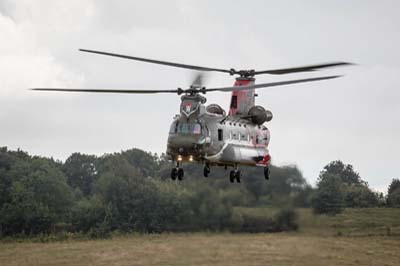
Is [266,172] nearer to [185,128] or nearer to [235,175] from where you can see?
[235,175]

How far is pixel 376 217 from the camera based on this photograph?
192 feet

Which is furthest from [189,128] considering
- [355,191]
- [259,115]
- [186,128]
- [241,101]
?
[355,191]

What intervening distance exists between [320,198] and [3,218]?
57.7 meters

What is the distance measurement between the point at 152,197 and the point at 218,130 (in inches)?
800

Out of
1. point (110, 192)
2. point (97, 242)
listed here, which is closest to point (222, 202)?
point (110, 192)

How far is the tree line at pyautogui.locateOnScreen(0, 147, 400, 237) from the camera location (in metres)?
45.1

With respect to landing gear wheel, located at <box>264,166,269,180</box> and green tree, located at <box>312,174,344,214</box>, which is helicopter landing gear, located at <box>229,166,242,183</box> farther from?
green tree, located at <box>312,174,344,214</box>

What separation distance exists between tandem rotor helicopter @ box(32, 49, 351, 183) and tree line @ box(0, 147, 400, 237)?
3.39ft

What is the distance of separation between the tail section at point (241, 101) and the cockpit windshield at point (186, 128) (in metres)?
6.00

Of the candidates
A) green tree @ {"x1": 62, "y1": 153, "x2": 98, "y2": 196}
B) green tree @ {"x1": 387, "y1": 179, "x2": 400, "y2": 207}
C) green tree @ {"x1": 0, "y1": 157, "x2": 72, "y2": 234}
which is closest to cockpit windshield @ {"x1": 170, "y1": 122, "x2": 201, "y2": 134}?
green tree @ {"x1": 387, "y1": 179, "x2": 400, "y2": 207}

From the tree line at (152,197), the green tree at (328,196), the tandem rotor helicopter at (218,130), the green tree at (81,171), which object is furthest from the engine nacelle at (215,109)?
the green tree at (81,171)

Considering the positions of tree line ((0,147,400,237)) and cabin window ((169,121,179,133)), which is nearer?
cabin window ((169,121,179,133))

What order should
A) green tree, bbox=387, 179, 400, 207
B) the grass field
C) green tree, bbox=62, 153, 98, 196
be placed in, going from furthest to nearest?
green tree, bbox=62, 153, 98, 196
green tree, bbox=387, 179, 400, 207
the grass field

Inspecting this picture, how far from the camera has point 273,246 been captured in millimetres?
49938
